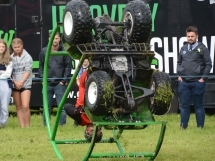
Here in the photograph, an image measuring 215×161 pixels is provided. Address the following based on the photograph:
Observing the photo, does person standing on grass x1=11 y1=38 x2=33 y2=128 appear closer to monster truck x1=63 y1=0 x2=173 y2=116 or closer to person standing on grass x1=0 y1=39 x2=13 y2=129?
person standing on grass x1=0 y1=39 x2=13 y2=129

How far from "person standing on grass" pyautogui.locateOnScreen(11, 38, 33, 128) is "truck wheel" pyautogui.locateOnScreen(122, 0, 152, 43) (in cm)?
564

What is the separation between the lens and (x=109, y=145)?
466 inches

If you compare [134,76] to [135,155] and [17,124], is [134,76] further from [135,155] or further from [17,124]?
[17,124]

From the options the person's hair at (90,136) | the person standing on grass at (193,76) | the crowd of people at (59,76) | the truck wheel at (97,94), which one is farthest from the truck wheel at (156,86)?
the person standing on grass at (193,76)

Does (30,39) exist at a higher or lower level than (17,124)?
higher

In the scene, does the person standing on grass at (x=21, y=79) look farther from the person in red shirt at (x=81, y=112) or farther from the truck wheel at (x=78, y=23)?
the truck wheel at (x=78, y=23)

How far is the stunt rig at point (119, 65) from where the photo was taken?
28.2ft

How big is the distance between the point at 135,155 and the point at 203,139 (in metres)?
3.08

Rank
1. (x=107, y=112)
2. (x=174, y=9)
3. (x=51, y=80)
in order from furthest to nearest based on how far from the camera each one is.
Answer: (x=174, y=9) → (x=51, y=80) → (x=107, y=112)

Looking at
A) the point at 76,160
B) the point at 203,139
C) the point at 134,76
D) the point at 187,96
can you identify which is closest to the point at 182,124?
the point at 187,96

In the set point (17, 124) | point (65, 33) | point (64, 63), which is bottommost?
point (17, 124)

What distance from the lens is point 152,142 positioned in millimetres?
12086

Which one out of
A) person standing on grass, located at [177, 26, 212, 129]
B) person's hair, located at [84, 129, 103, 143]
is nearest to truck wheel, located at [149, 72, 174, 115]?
person's hair, located at [84, 129, 103, 143]

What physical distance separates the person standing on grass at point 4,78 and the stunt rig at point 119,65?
5290mm
